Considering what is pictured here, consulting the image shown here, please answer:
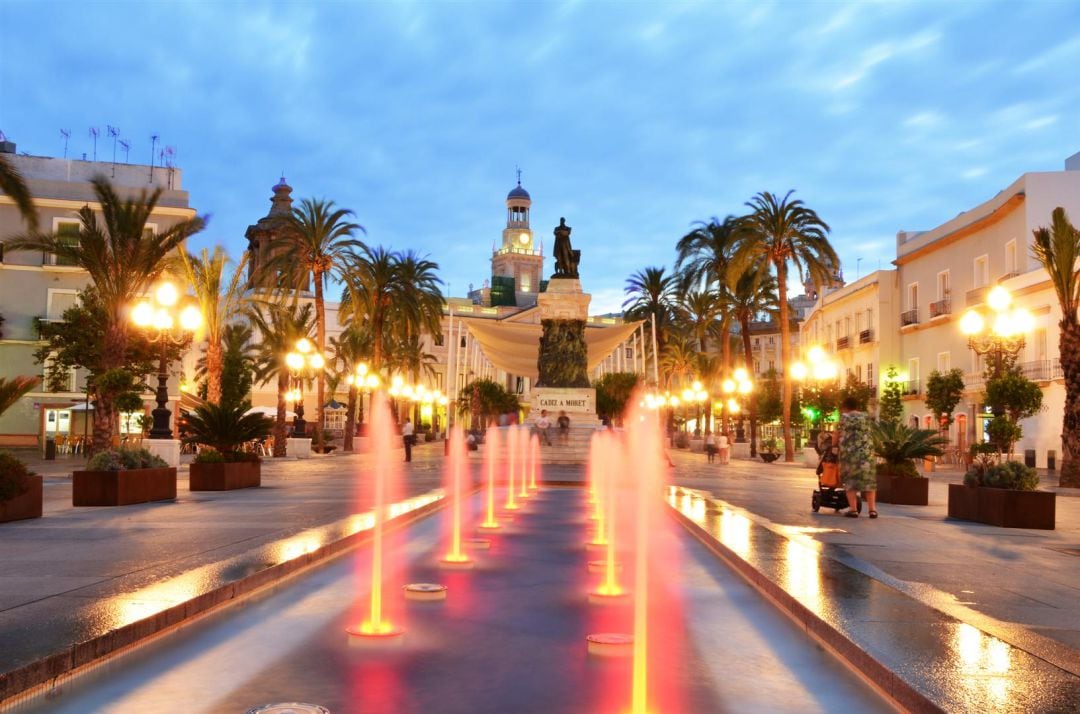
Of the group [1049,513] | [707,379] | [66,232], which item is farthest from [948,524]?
[707,379]

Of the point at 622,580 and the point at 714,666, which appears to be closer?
the point at 714,666

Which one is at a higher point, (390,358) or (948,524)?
(390,358)

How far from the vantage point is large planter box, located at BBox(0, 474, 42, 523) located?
1230 cm

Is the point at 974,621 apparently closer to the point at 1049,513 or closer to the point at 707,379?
the point at 1049,513

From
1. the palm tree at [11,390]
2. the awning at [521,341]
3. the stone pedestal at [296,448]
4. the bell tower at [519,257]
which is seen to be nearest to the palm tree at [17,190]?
the palm tree at [11,390]

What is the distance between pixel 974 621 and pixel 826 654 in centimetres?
115

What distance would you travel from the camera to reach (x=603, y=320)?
123125mm

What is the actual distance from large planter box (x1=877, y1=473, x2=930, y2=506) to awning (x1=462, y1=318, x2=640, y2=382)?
3114 centimetres

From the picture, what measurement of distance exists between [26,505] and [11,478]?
0.62m

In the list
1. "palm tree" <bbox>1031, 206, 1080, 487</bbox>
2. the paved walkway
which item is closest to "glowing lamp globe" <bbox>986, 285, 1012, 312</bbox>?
"palm tree" <bbox>1031, 206, 1080, 487</bbox>

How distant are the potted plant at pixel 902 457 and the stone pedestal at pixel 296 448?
24.9 meters

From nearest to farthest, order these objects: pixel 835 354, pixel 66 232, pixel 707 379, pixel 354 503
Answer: pixel 354 503, pixel 66 232, pixel 835 354, pixel 707 379

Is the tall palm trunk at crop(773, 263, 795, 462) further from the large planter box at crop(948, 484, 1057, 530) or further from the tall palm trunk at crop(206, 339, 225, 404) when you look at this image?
the large planter box at crop(948, 484, 1057, 530)

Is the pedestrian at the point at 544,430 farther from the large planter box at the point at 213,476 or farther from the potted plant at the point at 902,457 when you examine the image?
the potted plant at the point at 902,457
